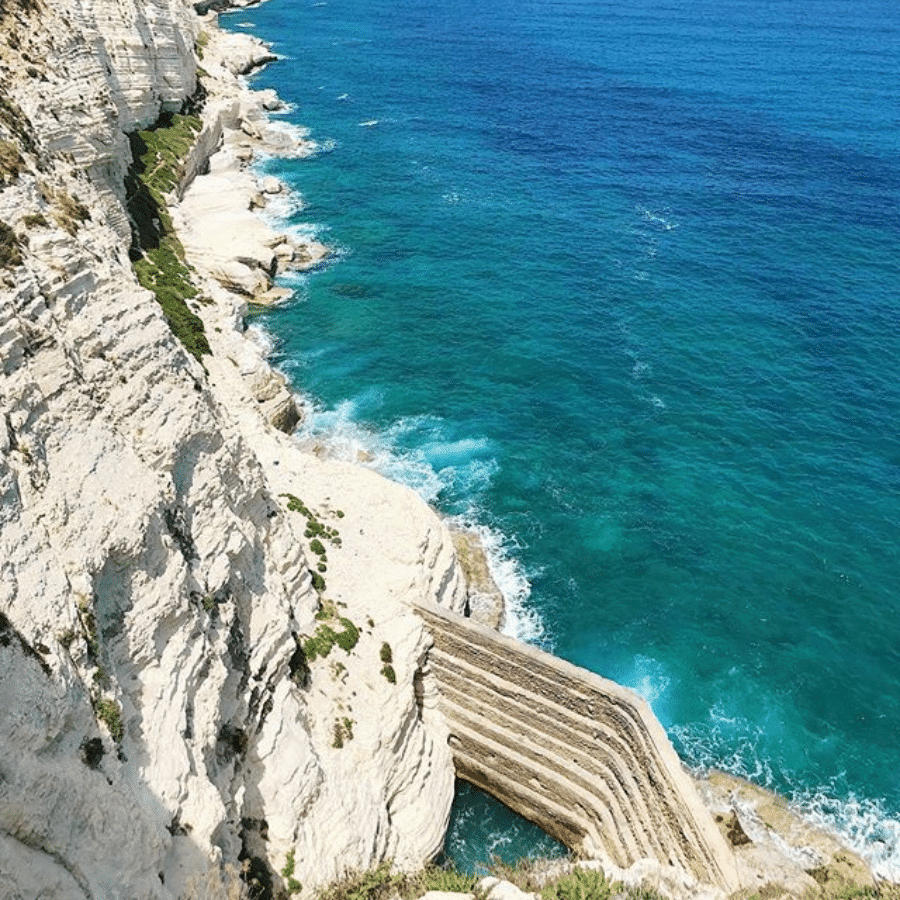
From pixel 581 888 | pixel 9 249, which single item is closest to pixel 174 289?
pixel 9 249

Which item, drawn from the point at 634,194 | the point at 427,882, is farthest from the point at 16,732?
the point at 634,194

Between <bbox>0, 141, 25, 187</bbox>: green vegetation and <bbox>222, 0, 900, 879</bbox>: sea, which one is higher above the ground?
<bbox>0, 141, 25, 187</bbox>: green vegetation

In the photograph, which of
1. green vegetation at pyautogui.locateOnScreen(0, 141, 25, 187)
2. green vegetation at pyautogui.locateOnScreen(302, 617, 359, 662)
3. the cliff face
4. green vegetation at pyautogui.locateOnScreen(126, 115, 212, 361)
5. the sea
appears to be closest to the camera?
the cliff face

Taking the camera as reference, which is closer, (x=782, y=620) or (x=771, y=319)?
(x=782, y=620)

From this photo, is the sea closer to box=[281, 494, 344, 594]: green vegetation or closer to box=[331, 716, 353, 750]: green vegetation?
box=[331, 716, 353, 750]: green vegetation

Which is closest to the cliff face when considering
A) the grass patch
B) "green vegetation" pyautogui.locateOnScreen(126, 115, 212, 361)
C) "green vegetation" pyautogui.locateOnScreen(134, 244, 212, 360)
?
the grass patch

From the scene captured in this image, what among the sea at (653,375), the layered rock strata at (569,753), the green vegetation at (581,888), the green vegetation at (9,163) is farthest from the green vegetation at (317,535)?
the green vegetation at (9,163)

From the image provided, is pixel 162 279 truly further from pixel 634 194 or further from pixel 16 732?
pixel 634 194
